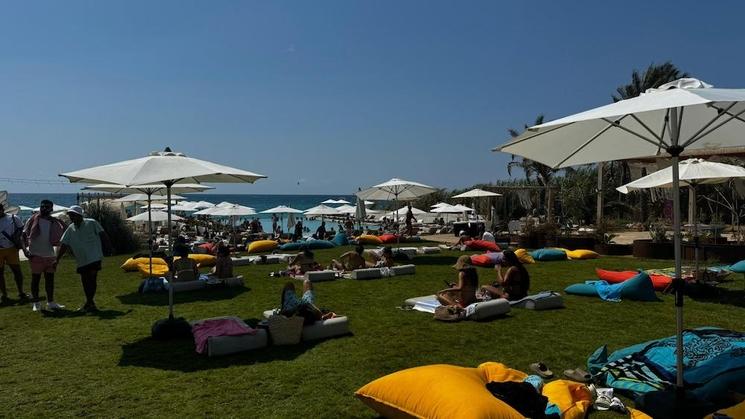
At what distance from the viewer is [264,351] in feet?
22.3

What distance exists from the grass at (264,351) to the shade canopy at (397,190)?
872 cm

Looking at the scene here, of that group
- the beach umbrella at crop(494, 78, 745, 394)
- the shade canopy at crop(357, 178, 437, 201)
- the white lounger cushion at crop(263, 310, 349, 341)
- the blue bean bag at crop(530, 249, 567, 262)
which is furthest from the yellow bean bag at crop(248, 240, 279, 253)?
the beach umbrella at crop(494, 78, 745, 394)

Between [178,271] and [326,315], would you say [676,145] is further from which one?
[178,271]

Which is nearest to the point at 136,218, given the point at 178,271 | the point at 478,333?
the point at 178,271

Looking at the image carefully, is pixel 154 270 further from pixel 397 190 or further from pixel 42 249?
pixel 397 190

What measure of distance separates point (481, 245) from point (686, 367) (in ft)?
49.3

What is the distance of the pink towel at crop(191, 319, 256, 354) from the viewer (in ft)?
22.0

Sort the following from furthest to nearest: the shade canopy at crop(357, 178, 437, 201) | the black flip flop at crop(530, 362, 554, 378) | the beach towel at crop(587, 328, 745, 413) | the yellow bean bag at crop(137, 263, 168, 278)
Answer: the shade canopy at crop(357, 178, 437, 201)
the yellow bean bag at crop(137, 263, 168, 278)
the black flip flop at crop(530, 362, 554, 378)
the beach towel at crop(587, 328, 745, 413)

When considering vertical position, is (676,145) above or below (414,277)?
above

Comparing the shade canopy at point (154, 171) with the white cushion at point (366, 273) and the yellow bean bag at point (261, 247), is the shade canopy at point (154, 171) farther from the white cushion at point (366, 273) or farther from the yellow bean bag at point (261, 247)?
the yellow bean bag at point (261, 247)

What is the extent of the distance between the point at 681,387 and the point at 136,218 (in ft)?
66.3

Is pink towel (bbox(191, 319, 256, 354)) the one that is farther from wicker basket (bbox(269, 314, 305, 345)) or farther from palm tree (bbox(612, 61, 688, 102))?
palm tree (bbox(612, 61, 688, 102))

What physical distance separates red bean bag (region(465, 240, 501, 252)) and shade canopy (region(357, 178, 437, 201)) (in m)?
2.45

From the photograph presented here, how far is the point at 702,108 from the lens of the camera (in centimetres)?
525
